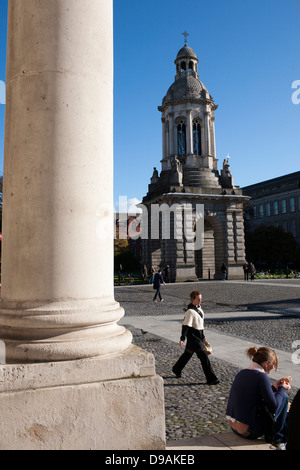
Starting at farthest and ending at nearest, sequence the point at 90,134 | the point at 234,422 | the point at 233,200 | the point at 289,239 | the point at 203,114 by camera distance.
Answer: the point at 289,239
the point at 203,114
the point at 233,200
the point at 234,422
the point at 90,134

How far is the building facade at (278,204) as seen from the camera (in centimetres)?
7975

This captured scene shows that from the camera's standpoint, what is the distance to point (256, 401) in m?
3.82

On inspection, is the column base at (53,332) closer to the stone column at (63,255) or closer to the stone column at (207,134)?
the stone column at (63,255)

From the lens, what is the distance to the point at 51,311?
9.73 ft

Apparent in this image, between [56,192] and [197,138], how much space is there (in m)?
43.0

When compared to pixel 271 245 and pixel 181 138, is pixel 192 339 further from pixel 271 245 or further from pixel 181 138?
pixel 271 245

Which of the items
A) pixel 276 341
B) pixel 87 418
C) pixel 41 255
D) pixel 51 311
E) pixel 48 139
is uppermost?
pixel 48 139

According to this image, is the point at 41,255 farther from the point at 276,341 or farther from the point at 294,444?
the point at 276,341

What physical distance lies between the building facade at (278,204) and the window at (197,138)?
3210 cm

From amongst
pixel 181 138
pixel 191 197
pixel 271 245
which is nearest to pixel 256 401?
pixel 191 197

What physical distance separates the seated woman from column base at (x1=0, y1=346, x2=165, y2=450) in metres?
1.13

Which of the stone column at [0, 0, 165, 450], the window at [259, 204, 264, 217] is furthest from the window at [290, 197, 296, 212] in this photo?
the stone column at [0, 0, 165, 450]
